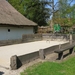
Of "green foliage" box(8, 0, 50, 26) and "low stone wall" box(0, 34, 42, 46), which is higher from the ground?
"green foliage" box(8, 0, 50, 26)

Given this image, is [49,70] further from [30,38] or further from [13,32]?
[13,32]

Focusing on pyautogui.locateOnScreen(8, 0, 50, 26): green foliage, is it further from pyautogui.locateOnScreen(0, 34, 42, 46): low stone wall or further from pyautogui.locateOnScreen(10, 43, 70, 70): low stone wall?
pyautogui.locateOnScreen(10, 43, 70, 70): low stone wall

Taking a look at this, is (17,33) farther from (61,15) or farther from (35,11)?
(35,11)

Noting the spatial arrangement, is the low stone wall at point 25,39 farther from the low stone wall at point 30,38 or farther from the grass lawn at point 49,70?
the grass lawn at point 49,70

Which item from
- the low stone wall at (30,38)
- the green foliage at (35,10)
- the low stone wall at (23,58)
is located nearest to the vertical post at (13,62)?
the low stone wall at (23,58)

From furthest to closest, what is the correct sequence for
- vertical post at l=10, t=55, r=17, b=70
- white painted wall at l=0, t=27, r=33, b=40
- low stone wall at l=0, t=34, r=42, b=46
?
1. white painted wall at l=0, t=27, r=33, b=40
2. low stone wall at l=0, t=34, r=42, b=46
3. vertical post at l=10, t=55, r=17, b=70

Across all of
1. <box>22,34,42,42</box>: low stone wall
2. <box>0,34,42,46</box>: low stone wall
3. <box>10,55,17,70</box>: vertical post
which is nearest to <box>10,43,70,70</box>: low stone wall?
<box>10,55,17,70</box>: vertical post

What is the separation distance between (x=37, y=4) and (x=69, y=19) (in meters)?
9.10

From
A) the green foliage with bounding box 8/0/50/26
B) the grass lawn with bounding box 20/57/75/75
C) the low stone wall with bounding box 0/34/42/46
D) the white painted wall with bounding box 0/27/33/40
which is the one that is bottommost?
the grass lawn with bounding box 20/57/75/75

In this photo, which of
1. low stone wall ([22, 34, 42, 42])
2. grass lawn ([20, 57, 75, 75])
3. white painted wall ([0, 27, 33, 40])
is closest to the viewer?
grass lawn ([20, 57, 75, 75])

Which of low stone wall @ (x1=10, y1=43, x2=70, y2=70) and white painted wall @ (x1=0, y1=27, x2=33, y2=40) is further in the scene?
white painted wall @ (x1=0, y1=27, x2=33, y2=40)

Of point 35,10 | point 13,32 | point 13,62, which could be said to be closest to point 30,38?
point 13,32

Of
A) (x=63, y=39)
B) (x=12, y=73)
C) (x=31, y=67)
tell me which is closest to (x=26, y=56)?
(x=31, y=67)

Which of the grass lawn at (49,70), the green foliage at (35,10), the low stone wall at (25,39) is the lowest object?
the grass lawn at (49,70)
